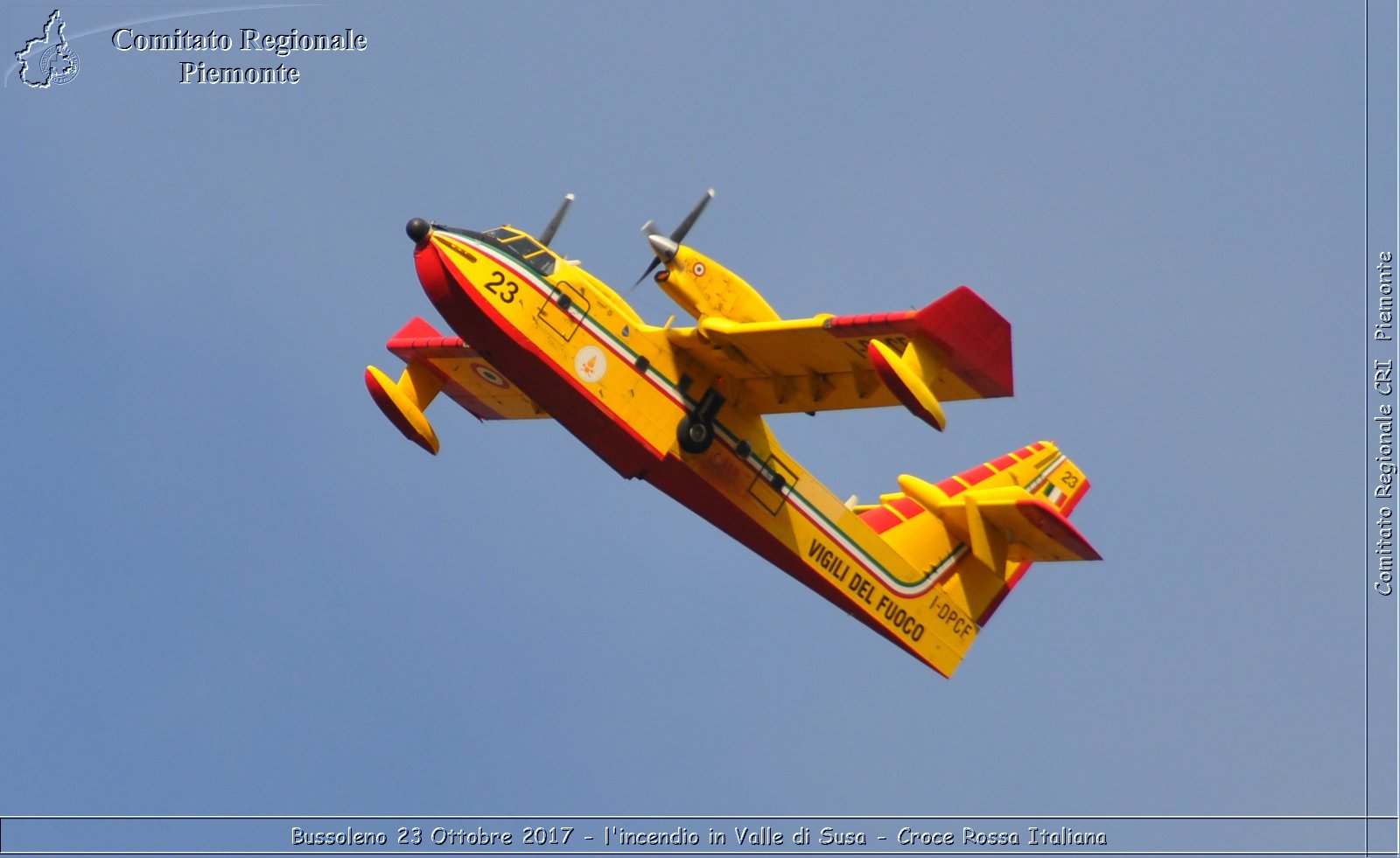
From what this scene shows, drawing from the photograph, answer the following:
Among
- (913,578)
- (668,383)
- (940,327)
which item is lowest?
(913,578)

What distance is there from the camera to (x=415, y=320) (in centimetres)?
3019

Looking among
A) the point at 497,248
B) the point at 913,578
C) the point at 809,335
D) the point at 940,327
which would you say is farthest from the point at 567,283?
the point at 913,578

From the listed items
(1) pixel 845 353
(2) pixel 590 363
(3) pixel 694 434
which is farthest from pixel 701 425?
(1) pixel 845 353

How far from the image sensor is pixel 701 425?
88.8 feet

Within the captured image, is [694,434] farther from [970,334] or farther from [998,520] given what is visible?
[998,520]

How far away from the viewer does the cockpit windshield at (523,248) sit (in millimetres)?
26172

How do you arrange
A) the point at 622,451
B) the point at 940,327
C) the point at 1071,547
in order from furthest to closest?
the point at 1071,547 < the point at 622,451 < the point at 940,327

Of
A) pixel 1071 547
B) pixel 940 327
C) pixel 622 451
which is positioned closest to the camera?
pixel 940 327

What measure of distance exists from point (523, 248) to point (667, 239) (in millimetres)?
2000

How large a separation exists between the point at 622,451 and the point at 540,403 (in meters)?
1.33

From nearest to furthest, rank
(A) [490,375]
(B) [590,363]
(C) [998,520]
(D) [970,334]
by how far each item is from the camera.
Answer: (D) [970,334] < (B) [590,363] < (A) [490,375] < (C) [998,520]

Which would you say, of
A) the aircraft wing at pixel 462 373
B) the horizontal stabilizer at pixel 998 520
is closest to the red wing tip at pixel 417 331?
the aircraft wing at pixel 462 373

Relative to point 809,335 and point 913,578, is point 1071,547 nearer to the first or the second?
point 913,578

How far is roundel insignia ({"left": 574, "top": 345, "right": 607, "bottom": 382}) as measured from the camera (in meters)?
26.2
